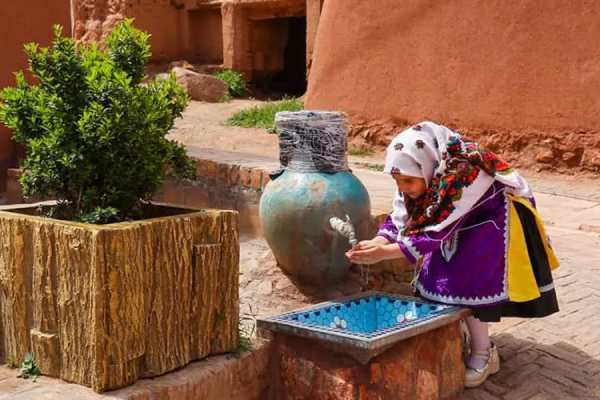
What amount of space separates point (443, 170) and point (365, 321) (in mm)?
775

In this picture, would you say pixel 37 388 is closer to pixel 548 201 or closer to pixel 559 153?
pixel 548 201

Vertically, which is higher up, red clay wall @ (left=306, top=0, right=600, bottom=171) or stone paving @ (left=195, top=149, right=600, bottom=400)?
red clay wall @ (left=306, top=0, right=600, bottom=171)

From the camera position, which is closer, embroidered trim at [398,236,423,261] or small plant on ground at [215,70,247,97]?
embroidered trim at [398,236,423,261]

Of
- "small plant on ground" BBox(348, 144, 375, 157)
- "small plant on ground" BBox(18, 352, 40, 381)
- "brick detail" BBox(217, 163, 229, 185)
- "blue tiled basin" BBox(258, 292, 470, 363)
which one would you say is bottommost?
"small plant on ground" BBox(18, 352, 40, 381)

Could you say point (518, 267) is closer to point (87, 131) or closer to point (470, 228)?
point (470, 228)

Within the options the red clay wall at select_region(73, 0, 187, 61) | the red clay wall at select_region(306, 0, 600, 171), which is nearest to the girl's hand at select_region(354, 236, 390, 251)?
the red clay wall at select_region(306, 0, 600, 171)

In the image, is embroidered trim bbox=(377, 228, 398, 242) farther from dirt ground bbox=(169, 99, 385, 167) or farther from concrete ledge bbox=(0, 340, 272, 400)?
dirt ground bbox=(169, 99, 385, 167)

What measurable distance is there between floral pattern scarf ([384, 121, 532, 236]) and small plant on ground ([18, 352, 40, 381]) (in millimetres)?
1508

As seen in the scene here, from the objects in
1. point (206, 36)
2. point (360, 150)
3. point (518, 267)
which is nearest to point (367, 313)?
point (518, 267)

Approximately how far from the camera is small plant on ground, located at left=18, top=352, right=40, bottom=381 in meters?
2.61

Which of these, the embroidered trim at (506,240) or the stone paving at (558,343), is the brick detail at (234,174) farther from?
the embroidered trim at (506,240)

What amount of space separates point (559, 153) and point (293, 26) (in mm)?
9858

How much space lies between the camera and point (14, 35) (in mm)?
5602

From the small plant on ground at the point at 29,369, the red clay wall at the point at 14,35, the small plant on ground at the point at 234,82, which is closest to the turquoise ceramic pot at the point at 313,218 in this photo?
the small plant on ground at the point at 29,369
